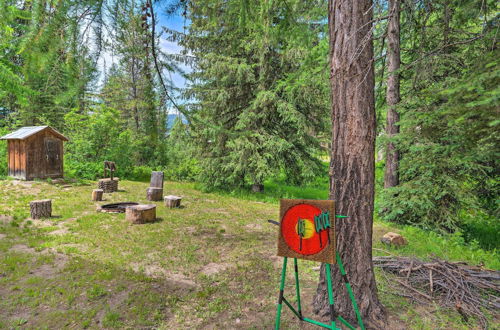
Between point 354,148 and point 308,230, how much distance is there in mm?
1034

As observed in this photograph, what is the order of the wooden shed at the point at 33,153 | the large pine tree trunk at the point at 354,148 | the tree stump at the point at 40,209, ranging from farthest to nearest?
the wooden shed at the point at 33,153 < the tree stump at the point at 40,209 < the large pine tree trunk at the point at 354,148

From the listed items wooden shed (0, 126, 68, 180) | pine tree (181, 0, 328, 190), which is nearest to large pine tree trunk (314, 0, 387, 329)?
pine tree (181, 0, 328, 190)

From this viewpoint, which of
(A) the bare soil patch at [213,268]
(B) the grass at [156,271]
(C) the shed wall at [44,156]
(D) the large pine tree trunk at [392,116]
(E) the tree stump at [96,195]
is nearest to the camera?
(B) the grass at [156,271]

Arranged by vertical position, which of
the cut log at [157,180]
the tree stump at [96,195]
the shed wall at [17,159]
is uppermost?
the shed wall at [17,159]

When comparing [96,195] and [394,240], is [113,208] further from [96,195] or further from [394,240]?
[394,240]

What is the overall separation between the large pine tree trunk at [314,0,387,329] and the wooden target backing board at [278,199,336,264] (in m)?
0.58

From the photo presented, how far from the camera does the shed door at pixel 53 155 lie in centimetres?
1173

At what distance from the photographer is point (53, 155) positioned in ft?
39.3

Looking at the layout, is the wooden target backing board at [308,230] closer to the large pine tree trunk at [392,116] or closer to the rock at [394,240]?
the rock at [394,240]

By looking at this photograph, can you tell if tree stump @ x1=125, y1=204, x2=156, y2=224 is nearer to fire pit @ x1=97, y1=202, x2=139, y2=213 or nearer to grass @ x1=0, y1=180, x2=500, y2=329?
grass @ x1=0, y1=180, x2=500, y2=329

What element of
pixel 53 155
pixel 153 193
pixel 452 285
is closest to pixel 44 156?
pixel 53 155

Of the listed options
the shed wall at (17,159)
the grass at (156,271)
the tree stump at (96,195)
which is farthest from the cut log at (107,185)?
the shed wall at (17,159)

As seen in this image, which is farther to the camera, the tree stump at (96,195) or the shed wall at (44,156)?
the shed wall at (44,156)

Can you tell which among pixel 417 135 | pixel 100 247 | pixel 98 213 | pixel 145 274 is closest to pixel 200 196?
pixel 98 213
